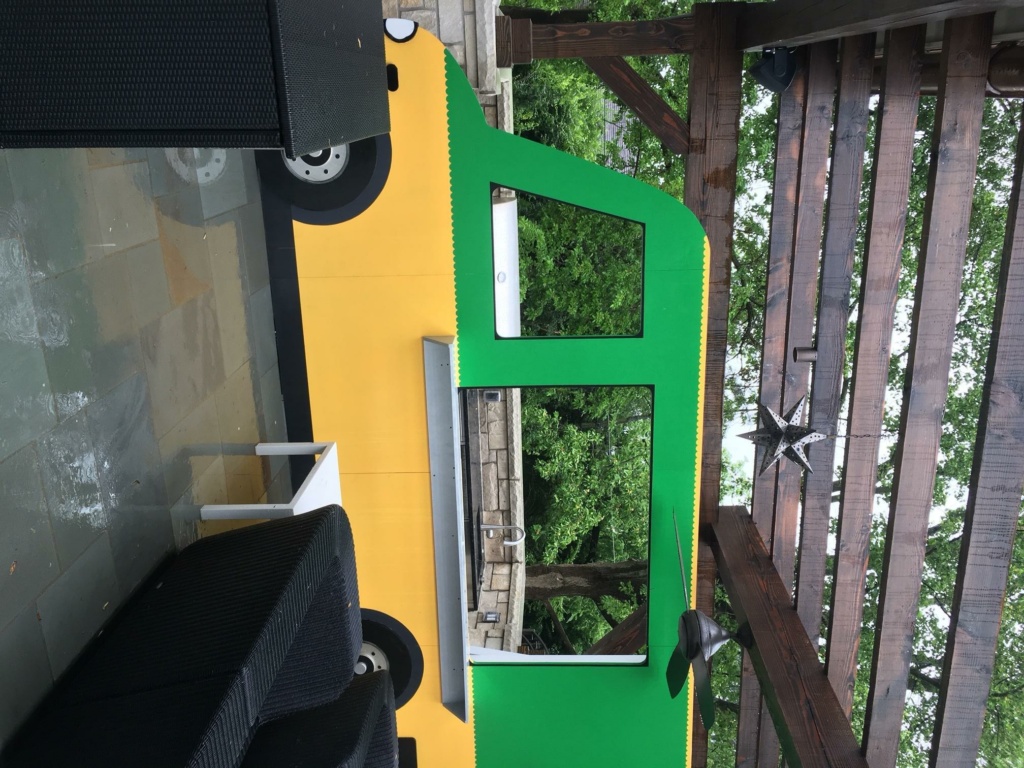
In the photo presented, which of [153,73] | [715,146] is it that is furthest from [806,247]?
[153,73]

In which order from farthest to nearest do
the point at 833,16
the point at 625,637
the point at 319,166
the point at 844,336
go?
the point at 625,637 < the point at 319,166 < the point at 844,336 < the point at 833,16

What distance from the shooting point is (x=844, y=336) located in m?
3.16

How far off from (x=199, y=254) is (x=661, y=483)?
223 cm

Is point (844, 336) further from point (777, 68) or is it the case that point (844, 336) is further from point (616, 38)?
point (616, 38)

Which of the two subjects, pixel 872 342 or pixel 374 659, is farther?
pixel 374 659

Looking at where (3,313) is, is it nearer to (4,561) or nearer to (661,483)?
(4,561)

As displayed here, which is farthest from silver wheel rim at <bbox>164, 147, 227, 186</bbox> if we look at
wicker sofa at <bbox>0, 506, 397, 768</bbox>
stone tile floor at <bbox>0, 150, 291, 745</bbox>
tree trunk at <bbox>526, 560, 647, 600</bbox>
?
tree trunk at <bbox>526, 560, 647, 600</bbox>

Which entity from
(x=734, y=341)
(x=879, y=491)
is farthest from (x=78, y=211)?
(x=879, y=491)

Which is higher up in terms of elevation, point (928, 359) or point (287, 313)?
point (287, 313)

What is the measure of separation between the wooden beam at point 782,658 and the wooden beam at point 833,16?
2224mm

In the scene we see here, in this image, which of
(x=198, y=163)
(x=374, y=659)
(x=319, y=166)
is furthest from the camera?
(x=374, y=659)

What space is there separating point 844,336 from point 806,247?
0.52m

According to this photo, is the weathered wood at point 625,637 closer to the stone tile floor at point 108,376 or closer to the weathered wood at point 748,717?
the weathered wood at point 748,717

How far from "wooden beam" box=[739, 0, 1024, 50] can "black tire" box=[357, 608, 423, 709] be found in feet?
10.2
